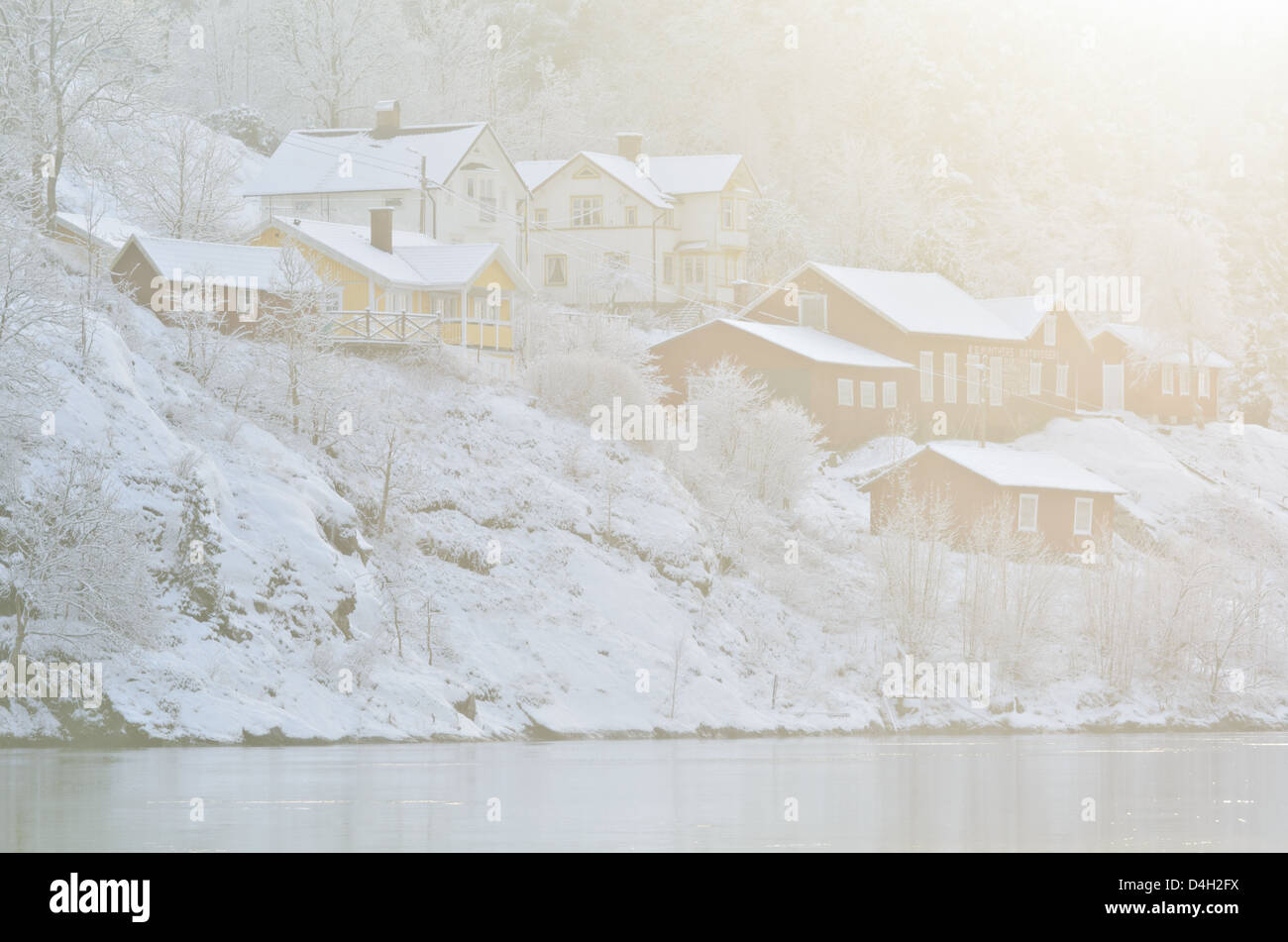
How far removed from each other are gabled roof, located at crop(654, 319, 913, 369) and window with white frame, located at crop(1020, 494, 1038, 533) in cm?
1074

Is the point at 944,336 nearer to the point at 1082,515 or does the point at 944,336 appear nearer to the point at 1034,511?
the point at 1082,515

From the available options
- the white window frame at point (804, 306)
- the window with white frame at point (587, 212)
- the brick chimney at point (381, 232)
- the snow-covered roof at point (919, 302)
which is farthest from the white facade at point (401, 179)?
the snow-covered roof at point (919, 302)

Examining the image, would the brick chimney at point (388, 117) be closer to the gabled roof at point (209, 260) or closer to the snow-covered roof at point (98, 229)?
the snow-covered roof at point (98, 229)

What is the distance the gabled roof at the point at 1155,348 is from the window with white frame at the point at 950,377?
13207 millimetres

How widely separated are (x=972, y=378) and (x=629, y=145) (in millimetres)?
31969

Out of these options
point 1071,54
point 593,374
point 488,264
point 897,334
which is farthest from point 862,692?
point 1071,54

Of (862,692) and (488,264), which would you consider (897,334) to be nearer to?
(488,264)

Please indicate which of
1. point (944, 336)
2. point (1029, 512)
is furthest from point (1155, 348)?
point (1029, 512)

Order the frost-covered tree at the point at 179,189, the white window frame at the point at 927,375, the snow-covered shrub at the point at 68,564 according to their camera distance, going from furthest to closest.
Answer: the white window frame at the point at 927,375 < the frost-covered tree at the point at 179,189 < the snow-covered shrub at the point at 68,564

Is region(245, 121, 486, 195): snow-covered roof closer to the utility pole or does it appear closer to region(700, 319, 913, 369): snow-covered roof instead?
region(700, 319, 913, 369): snow-covered roof

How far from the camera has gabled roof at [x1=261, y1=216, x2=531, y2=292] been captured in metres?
65.9

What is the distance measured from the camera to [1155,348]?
101 m

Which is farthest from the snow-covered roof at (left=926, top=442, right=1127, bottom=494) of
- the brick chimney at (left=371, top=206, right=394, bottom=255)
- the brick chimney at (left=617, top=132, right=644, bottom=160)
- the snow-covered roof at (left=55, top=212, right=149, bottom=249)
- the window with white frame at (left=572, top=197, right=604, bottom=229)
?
the brick chimney at (left=617, top=132, right=644, bottom=160)

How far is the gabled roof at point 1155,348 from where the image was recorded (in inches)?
3927
